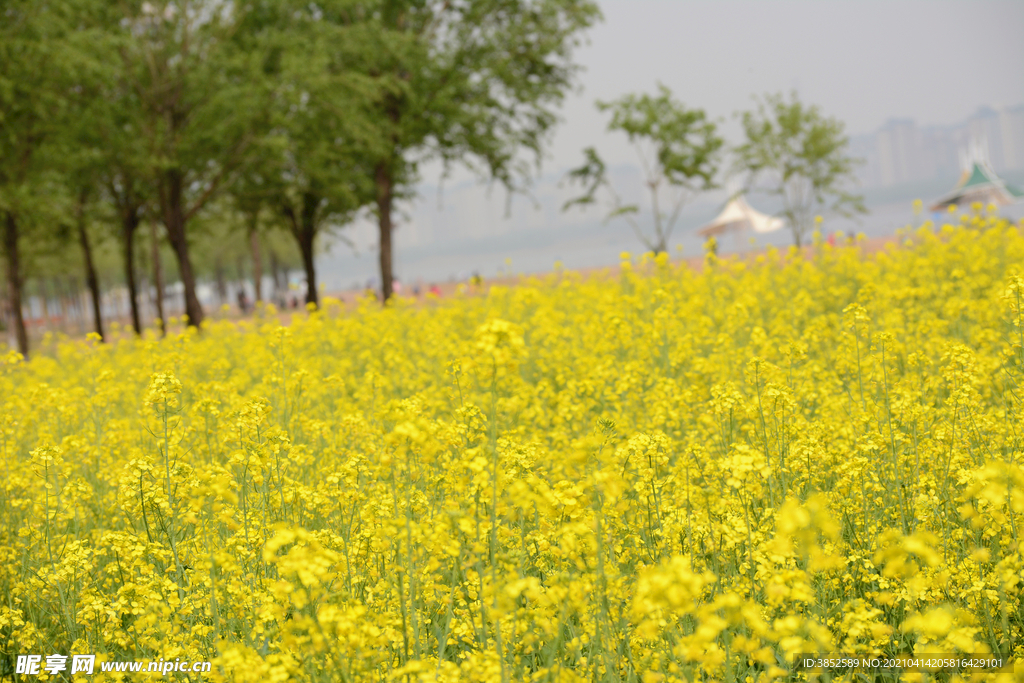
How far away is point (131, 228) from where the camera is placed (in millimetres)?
25203

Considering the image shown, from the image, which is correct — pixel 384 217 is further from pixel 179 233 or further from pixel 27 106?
pixel 27 106

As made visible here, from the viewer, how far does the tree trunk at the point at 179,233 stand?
70.7 feet

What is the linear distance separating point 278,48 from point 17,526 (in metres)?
22.1

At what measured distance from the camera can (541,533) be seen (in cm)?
388

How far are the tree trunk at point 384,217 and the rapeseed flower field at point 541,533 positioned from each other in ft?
63.5

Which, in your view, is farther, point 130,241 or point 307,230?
point 307,230

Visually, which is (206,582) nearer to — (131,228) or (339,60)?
(339,60)

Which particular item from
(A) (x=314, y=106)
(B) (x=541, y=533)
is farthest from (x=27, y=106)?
(B) (x=541, y=533)

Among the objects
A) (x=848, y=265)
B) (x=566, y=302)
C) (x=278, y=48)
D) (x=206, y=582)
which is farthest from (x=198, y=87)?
(x=206, y=582)

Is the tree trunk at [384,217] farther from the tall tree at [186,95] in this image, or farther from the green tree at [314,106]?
the tall tree at [186,95]

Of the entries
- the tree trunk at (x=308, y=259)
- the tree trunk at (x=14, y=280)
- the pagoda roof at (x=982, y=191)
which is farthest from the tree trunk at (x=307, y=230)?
the pagoda roof at (x=982, y=191)

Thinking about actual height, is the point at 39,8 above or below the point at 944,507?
above

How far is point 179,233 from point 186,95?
164 inches

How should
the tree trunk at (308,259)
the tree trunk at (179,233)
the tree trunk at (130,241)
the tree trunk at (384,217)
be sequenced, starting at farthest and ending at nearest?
1. the tree trunk at (308,259)
2. the tree trunk at (384,217)
3. the tree trunk at (130,241)
4. the tree trunk at (179,233)
